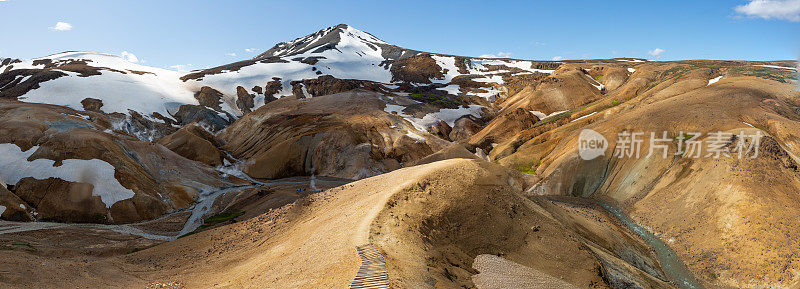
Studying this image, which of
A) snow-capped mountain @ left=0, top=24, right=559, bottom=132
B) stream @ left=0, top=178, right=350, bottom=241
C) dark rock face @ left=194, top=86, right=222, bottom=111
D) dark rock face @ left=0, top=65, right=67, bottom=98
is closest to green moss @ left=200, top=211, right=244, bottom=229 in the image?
stream @ left=0, top=178, right=350, bottom=241

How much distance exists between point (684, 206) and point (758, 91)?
940 inches

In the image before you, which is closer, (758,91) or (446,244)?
(446,244)

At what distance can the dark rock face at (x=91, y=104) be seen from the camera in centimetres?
7881

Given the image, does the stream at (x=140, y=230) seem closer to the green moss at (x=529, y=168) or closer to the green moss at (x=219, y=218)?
the green moss at (x=219, y=218)

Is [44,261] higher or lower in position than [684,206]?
higher

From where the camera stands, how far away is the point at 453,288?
14.3m

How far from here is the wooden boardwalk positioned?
1167 centimetres

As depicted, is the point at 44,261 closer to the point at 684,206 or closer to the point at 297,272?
the point at 297,272

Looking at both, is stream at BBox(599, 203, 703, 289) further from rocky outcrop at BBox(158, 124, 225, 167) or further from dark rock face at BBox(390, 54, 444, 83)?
dark rock face at BBox(390, 54, 444, 83)

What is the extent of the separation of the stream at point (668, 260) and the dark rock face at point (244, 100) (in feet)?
324

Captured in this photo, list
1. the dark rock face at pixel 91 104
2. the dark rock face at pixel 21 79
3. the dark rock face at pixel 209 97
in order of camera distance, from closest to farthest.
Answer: the dark rock face at pixel 91 104 < the dark rock face at pixel 21 79 < the dark rock face at pixel 209 97

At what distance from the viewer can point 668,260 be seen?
31.4 metres

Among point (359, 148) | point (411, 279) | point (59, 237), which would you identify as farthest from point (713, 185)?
point (59, 237)

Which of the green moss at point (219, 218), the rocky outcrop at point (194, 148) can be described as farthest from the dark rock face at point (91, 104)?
the green moss at point (219, 218)
